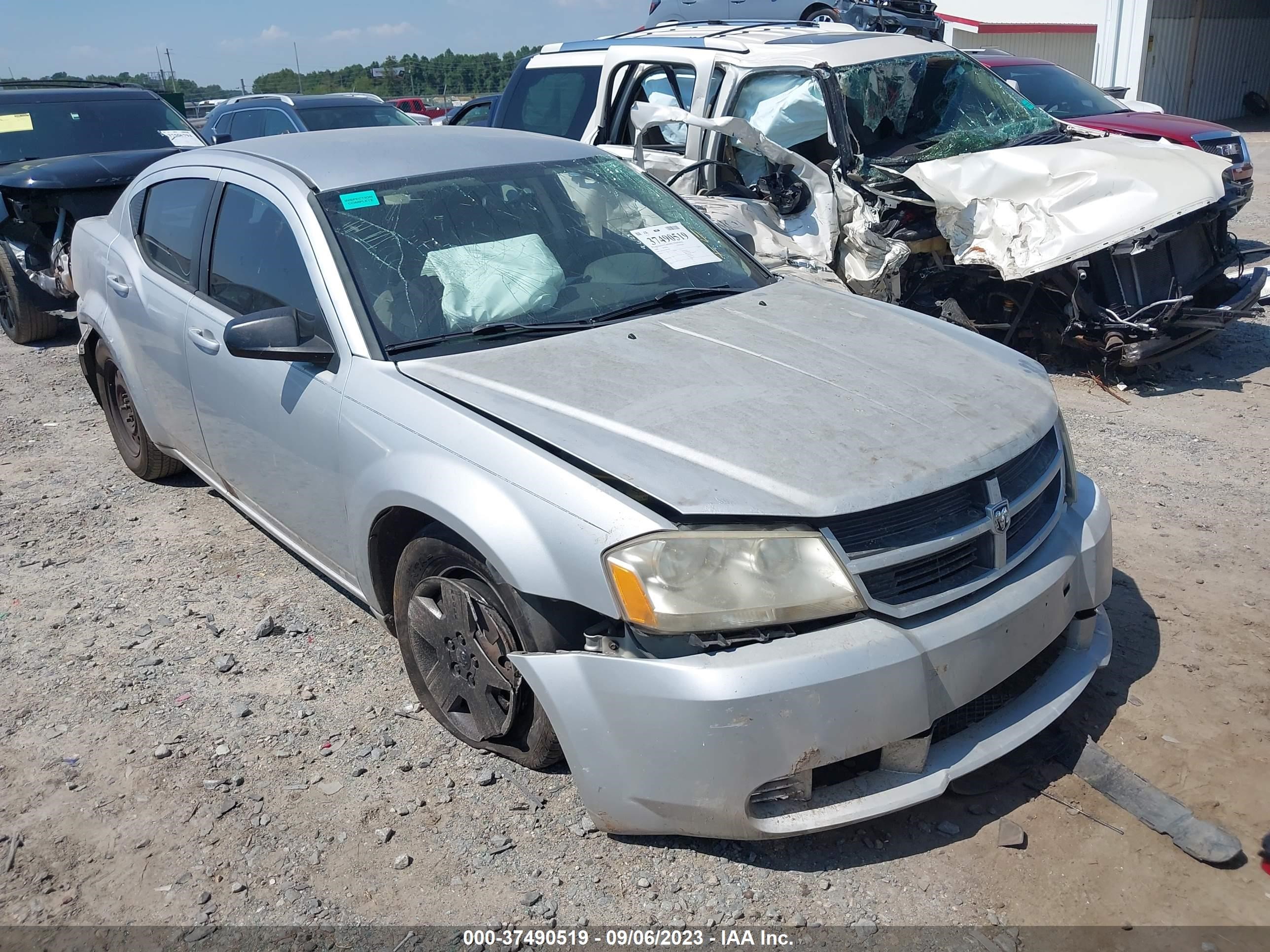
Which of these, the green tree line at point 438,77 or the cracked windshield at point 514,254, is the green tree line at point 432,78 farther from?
the cracked windshield at point 514,254

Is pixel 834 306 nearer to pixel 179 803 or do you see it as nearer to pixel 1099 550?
pixel 1099 550

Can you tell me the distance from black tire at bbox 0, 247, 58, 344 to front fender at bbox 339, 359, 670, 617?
21.9 ft

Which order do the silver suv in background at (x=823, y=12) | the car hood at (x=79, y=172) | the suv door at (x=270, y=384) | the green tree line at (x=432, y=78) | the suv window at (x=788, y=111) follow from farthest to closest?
the green tree line at (x=432, y=78) → the silver suv in background at (x=823, y=12) → the car hood at (x=79, y=172) → the suv window at (x=788, y=111) → the suv door at (x=270, y=384)

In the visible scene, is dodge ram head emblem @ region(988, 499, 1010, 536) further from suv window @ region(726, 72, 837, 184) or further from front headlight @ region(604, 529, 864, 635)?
suv window @ region(726, 72, 837, 184)

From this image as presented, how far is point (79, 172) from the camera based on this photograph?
290 inches

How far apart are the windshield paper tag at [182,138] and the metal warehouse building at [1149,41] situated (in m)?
18.6

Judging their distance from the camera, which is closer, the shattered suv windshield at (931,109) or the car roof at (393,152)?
the car roof at (393,152)

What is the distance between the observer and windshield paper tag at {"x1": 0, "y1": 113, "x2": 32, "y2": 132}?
852cm

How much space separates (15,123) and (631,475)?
28.3ft

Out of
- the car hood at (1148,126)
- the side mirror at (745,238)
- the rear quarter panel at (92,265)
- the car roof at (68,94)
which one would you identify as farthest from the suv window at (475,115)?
the rear quarter panel at (92,265)

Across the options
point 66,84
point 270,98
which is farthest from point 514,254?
point 270,98

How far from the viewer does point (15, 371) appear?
25.2 feet

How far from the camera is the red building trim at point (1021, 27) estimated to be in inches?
904

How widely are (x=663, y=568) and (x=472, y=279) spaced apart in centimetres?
144
